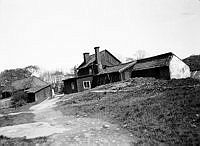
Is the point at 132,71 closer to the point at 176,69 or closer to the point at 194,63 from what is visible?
the point at 176,69

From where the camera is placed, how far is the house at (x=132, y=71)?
3129 centimetres

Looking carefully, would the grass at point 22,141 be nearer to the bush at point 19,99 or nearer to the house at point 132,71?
the house at point 132,71

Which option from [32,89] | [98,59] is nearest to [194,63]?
[98,59]

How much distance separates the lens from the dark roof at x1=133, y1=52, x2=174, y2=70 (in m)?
31.4

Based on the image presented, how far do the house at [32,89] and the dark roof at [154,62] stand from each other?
63.5 feet

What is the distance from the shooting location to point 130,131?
829 cm

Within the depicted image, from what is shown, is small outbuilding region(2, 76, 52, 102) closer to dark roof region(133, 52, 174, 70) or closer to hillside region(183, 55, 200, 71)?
dark roof region(133, 52, 174, 70)

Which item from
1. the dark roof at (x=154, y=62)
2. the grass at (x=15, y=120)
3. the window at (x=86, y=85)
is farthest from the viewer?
the window at (x=86, y=85)

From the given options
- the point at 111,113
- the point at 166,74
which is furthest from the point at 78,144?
the point at 166,74

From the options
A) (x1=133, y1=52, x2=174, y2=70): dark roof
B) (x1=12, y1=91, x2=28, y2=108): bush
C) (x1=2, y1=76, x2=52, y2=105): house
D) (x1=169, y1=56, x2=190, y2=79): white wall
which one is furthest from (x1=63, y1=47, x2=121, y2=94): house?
(x1=169, y1=56, x2=190, y2=79): white wall

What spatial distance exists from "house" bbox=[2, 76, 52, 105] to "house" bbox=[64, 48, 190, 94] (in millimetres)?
6402

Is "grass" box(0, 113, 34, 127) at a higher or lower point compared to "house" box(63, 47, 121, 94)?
lower

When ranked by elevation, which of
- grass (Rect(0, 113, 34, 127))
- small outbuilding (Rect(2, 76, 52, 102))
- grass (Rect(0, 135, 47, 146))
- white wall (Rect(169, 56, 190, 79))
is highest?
white wall (Rect(169, 56, 190, 79))

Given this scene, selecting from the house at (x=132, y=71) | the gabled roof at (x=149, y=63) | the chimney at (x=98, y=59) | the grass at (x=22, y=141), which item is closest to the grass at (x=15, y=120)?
the grass at (x=22, y=141)
